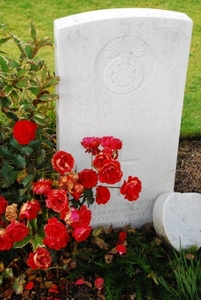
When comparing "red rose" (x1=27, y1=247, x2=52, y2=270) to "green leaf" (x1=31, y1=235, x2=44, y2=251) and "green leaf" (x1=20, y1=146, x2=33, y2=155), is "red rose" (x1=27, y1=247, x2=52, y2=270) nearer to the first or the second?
"green leaf" (x1=31, y1=235, x2=44, y2=251)

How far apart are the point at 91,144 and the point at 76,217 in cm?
44

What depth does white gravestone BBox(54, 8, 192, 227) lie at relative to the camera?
112 inches

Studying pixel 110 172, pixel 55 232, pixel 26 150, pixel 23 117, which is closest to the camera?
pixel 55 232

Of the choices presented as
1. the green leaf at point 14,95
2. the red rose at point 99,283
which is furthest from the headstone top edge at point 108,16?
the red rose at point 99,283

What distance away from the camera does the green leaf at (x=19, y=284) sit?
2.91 m

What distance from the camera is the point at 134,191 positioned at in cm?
293

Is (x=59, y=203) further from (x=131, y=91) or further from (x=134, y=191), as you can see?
(x=131, y=91)

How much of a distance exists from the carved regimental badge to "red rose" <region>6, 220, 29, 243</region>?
2.98 feet

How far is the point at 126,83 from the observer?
3053 millimetres

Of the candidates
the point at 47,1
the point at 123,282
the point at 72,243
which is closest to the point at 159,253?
the point at 123,282

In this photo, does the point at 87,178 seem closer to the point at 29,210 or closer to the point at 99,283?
the point at 29,210

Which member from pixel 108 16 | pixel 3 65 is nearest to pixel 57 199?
pixel 3 65

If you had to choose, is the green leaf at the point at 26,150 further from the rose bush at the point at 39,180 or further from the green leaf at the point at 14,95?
the green leaf at the point at 14,95

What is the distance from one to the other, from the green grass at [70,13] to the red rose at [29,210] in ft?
7.98
